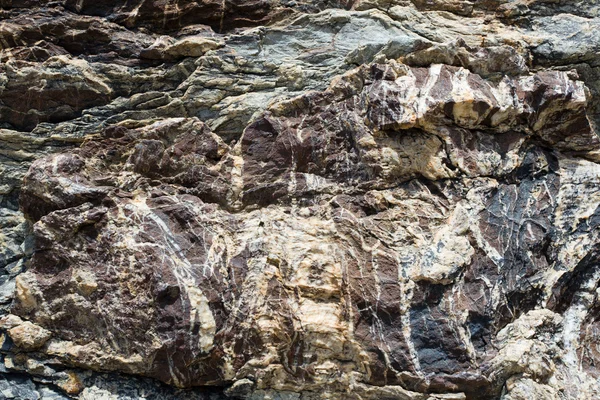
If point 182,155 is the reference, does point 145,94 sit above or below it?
above

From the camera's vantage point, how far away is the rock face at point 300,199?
591 cm

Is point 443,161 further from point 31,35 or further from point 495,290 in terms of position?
point 31,35

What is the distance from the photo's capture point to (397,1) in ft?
25.2

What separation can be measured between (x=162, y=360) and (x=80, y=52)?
13.6 feet

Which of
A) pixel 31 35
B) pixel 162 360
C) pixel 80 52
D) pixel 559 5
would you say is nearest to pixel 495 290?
pixel 162 360

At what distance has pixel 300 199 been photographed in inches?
262

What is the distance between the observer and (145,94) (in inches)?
285

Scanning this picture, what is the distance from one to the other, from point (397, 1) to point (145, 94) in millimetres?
3548

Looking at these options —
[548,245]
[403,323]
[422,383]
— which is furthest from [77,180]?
[548,245]

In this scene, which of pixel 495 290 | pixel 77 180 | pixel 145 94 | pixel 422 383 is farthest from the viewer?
pixel 145 94

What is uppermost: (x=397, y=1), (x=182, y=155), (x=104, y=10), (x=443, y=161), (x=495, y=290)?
(x=397, y=1)

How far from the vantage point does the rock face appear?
5914mm

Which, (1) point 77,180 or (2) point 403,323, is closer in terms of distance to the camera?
(2) point 403,323

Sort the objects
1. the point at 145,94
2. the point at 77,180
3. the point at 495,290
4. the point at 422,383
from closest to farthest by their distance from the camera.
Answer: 1. the point at 422,383
2. the point at 495,290
3. the point at 77,180
4. the point at 145,94
